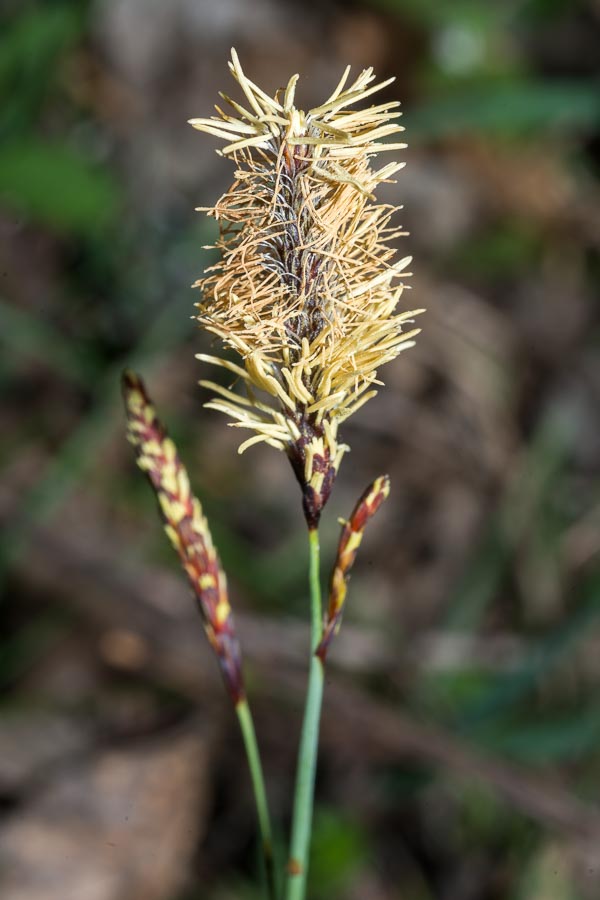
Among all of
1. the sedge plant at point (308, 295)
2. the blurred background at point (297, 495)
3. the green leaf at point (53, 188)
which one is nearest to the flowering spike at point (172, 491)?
the sedge plant at point (308, 295)

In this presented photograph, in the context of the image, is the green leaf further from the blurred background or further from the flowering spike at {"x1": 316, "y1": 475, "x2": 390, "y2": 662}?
the flowering spike at {"x1": 316, "y1": 475, "x2": 390, "y2": 662}

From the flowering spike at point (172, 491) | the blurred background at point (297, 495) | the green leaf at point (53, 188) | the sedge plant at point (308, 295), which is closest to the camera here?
the sedge plant at point (308, 295)

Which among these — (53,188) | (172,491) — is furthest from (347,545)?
(53,188)

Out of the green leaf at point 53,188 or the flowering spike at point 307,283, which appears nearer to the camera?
the flowering spike at point 307,283

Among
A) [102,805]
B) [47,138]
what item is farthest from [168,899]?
[47,138]

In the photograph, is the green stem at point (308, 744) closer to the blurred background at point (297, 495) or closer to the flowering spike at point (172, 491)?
the flowering spike at point (172, 491)

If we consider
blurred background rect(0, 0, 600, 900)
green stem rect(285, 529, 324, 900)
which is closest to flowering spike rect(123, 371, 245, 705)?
green stem rect(285, 529, 324, 900)
